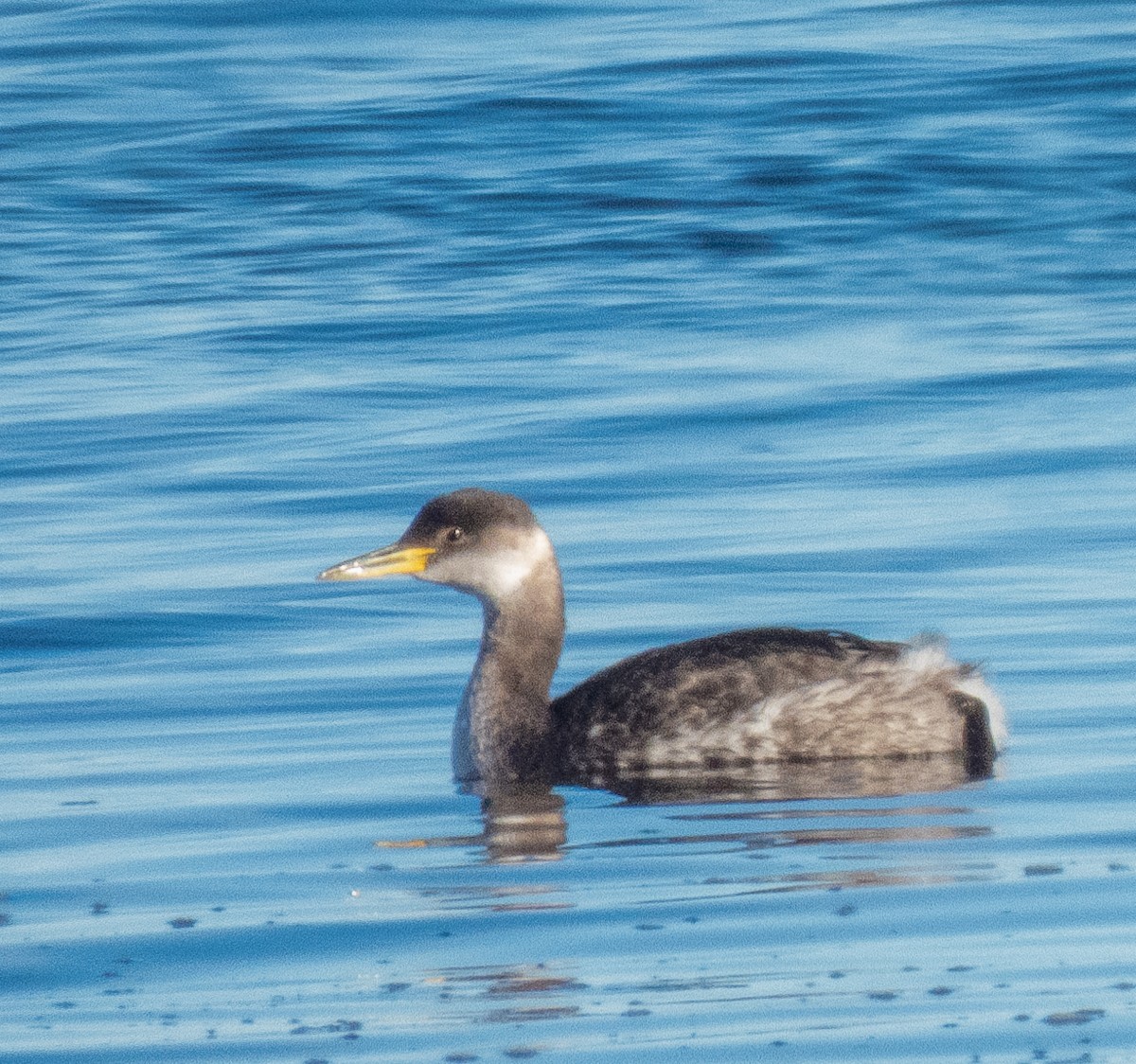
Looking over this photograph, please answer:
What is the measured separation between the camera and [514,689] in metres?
9.62

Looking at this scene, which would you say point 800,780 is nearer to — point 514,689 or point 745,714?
point 745,714

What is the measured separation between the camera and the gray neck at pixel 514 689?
9344 mm

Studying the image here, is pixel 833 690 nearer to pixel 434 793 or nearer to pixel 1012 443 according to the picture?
pixel 434 793

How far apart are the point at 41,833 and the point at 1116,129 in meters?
21.2

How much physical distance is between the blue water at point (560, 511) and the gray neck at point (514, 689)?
0.63 feet

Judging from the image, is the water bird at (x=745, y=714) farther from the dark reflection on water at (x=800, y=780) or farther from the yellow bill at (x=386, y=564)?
the yellow bill at (x=386, y=564)

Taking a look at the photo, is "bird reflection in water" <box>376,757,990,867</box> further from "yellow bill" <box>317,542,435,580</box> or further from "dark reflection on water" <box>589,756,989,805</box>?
"yellow bill" <box>317,542,435,580</box>

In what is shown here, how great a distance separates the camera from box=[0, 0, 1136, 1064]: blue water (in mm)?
6738

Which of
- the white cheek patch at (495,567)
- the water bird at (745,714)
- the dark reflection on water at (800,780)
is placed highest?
the white cheek patch at (495,567)

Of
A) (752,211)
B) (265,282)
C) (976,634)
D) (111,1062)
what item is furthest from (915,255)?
(111,1062)

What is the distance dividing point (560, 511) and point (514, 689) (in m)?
3.96

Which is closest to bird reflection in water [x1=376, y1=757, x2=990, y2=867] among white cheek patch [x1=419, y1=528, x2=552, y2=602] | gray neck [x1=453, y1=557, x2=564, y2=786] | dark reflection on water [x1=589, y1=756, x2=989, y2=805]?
dark reflection on water [x1=589, y1=756, x2=989, y2=805]

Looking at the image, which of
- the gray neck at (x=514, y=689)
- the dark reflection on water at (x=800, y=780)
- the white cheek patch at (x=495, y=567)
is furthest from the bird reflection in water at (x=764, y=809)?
the white cheek patch at (x=495, y=567)

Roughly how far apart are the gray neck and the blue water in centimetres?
19
